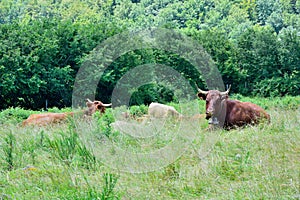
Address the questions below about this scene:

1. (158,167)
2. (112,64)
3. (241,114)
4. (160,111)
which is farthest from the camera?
(112,64)

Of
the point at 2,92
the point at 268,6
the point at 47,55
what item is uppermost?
the point at 268,6

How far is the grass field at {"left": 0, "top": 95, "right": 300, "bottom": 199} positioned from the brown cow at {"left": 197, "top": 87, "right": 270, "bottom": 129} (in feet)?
5.92

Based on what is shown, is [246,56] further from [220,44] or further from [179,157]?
[179,157]

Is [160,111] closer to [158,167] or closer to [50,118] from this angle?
[50,118]

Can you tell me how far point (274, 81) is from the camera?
49.9 metres

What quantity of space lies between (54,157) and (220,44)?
152ft

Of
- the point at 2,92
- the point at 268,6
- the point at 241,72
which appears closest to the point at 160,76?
the point at 2,92

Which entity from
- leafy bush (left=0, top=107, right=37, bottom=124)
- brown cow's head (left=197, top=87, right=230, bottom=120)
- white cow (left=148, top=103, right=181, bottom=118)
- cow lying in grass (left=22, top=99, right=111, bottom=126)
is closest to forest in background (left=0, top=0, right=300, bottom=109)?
leafy bush (left=0, top=107, right=37, bottom=124)

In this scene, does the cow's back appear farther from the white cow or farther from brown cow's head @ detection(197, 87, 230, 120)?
the white cow

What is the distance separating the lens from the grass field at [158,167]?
511 centimetres

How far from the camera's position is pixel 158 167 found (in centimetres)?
615

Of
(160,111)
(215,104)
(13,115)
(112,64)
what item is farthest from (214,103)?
(112,64)

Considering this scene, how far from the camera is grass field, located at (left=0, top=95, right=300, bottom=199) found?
16.8ft

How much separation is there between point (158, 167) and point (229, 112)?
174 inches
